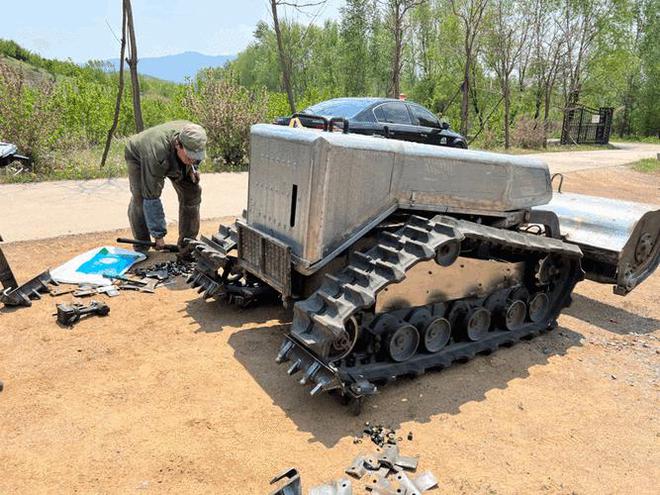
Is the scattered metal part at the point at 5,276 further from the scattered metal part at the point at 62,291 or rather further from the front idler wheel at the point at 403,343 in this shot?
the front idler wheel at the point at 403,343

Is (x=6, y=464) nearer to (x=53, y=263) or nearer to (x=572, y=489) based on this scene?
(x=572, y=489)

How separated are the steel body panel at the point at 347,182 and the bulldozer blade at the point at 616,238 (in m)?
1.33

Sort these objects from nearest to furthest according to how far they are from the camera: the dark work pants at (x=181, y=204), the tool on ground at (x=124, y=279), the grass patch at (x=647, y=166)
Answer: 1. the tool on ground at (x=124, y=279)
2. the dark work pants at (x=181, y=204)
3. the grass patch at (x=647, y=166)

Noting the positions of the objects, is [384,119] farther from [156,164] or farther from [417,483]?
[417,483]

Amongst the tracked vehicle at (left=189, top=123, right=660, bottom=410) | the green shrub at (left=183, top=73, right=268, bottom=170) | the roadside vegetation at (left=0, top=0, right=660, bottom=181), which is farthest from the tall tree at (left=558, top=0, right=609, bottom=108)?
the tracked vehicle at (left=189, top=123, right=660, bottom=410)

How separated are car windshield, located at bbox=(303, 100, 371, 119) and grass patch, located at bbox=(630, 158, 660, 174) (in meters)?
15.0

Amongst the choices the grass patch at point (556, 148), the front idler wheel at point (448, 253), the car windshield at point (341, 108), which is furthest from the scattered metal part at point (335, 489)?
the grass patch at point (556, 148)

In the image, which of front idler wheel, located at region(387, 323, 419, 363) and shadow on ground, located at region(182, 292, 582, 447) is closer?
shadow on ground, located at region(182, 292, 582, 447)

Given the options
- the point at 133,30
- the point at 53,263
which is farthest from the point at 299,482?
the point at 133,30

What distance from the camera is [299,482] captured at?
9.54ft

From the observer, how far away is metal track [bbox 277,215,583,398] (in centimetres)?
363

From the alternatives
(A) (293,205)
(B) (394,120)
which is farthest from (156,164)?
(B) (394,120)

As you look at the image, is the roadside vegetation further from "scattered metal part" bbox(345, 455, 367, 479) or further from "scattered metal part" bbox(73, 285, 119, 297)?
"scattered metal part" bbox(345, 455, 367, 479)

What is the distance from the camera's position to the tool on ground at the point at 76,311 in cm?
500
